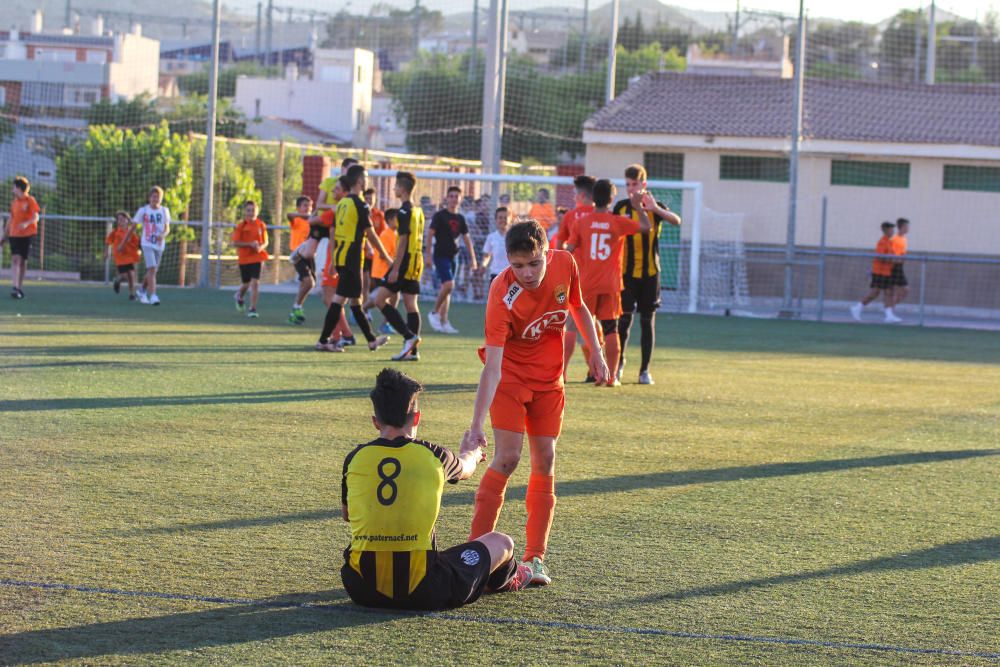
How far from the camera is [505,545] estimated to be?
549cm

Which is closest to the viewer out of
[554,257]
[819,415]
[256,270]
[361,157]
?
[554,257]

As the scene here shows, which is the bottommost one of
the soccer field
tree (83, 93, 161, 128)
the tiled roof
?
the soccer field

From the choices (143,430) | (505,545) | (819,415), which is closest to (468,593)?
(505,545)

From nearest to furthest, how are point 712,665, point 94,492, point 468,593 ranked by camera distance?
1. point 712,665
2. point 468,593
3. point 94,492

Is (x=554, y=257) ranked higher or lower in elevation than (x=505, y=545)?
higher

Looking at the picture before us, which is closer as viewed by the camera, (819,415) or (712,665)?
(712,665)

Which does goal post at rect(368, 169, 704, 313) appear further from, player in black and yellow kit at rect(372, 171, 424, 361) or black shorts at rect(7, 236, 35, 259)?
player in black and yellow kit at rect(372, 171, 424, 361)

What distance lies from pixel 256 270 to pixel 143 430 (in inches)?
417

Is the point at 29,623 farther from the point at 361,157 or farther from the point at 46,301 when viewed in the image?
the point at 361,157

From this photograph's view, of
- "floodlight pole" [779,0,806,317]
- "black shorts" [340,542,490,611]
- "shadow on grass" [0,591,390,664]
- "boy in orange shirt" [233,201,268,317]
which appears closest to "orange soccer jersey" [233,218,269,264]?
"boy in orange shirt" [233,201,268,317]

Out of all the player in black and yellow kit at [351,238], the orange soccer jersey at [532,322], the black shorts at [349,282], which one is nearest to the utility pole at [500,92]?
the player in black and yellow kit at [351,238]

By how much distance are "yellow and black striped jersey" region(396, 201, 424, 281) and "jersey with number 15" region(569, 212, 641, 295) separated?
9.45ft

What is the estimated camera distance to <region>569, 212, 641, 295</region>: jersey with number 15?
12.1 meters

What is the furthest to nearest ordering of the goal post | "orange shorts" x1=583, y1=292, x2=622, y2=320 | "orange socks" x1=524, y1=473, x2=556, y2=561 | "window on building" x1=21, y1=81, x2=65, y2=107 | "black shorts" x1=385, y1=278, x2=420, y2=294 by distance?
1. "window on building" x1=21, y1=81, x2=65, y2=107
2. the goal post
3. "black shorts" x1=385, y1=278, x2=420, y2=294
4. "orange shorts" x1=583, y1=292, x2=622, y2=320
5. "orange socks" x1=524, y1=473, x2=556, y2=561
